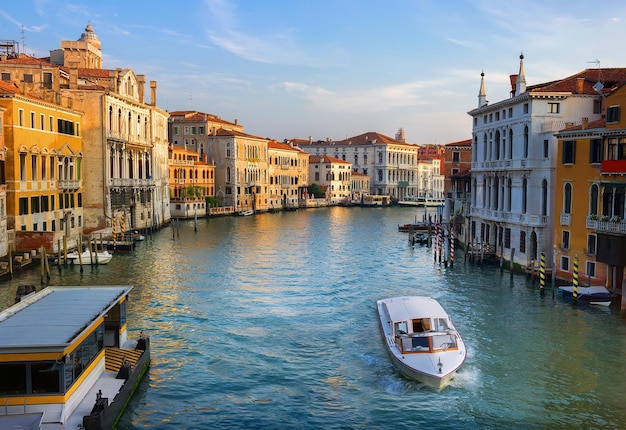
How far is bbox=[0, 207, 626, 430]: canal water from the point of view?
439 inches

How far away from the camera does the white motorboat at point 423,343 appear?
12.3 m

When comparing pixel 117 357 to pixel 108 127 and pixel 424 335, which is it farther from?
pixel 108 127

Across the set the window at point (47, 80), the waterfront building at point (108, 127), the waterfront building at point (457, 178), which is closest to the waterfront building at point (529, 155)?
the waterfront building at point (457, 178)

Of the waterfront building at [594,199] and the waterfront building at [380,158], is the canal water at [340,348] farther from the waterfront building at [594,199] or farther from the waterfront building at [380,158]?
the waterfront building at [380,158]

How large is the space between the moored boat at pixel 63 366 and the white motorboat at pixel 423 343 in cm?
516

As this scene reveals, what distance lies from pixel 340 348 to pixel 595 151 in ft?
35.7

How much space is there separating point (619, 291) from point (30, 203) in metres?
21.8

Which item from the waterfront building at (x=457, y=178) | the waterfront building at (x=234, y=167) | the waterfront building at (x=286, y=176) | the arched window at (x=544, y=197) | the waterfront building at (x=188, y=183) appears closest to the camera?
the arched window at (x=544, y=197)

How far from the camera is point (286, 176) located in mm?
74125

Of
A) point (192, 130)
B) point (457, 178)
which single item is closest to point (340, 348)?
point (457, 178)

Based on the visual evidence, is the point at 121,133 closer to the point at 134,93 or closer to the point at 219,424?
the point at 134,93

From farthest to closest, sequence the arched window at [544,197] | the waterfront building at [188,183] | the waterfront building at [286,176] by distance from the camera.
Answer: the waterfront building at [286,176] → the waterfront building at [188,183] → the arched window at [544,197]

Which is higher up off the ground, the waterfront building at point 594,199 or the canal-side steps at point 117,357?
the waterfront building at point 594,199

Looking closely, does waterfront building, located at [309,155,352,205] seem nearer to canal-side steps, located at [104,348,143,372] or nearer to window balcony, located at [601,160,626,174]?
window balcony, located at [601,160,626,174]
